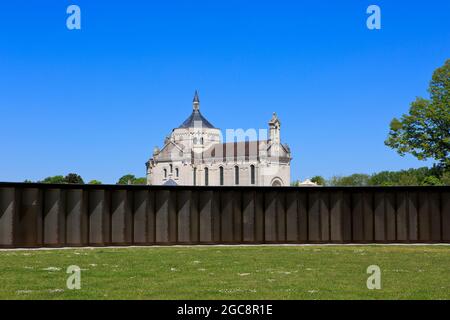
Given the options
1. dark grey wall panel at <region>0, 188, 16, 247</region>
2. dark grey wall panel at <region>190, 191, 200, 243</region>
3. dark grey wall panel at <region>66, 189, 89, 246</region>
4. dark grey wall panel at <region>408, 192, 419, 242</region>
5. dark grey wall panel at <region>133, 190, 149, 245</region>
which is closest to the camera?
dark grey wall panel at <region>0, 188, 16, 247</region>

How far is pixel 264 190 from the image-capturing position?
3512cm

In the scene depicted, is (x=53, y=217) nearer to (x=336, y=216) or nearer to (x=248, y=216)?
(x=248, y=216)

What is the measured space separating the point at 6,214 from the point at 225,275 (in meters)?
15.0

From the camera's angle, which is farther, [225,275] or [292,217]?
[292,217]

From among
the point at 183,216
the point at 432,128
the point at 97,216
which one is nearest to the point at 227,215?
the point at 183,216

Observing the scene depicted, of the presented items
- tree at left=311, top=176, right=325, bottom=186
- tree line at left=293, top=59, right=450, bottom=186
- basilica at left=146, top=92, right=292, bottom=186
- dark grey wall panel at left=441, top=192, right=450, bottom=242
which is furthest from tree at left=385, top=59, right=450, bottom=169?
tree at left=311, top=176, right=325, bottom=186

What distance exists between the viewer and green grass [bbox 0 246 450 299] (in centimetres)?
1454

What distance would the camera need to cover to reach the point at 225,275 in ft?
60.1

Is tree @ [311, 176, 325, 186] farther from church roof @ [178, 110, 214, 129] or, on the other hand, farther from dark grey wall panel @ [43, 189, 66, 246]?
dark grey wall panel @ [43, 189, 66, 246]

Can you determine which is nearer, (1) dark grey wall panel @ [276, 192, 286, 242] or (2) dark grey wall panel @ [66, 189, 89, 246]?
(2) dark grey wall panel @ [66, 189, 89, 246]

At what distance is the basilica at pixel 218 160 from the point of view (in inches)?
6481

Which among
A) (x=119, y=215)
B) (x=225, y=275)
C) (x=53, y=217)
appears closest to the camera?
(x=225, y=275)

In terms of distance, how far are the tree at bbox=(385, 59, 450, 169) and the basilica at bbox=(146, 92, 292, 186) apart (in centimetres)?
8293
